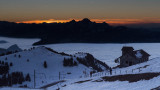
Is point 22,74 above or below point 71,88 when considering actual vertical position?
below

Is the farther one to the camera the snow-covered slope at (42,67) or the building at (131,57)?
the building at (131,57)

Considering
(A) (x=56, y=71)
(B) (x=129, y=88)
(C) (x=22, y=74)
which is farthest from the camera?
(A) (x=56, y=71)

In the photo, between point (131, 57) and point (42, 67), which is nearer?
point (131, 57)

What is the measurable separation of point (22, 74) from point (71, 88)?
1412 inches

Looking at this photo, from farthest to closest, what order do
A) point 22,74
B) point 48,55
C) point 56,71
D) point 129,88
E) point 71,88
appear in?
point 48,55
point 56,71
point 22,74
point 71,88
point 129,88

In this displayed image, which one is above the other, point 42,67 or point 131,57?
point 131,57

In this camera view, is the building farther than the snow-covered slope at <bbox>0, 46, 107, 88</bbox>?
Yes

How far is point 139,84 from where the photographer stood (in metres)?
29.0

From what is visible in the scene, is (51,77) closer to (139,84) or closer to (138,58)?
(138,58)

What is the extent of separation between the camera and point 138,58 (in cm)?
7862

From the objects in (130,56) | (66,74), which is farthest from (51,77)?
(130,56)

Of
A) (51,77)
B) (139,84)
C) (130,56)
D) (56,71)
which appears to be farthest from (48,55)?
(139,84)

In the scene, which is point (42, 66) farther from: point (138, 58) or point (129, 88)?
Answer: point (129, 88)

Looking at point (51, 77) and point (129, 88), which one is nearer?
point (129, 88)
